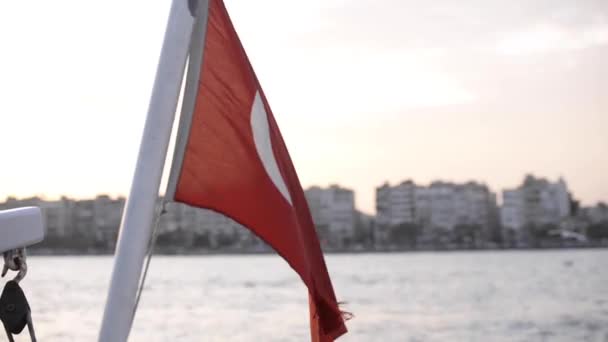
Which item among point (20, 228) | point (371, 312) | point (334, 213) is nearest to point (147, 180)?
point (20, 228)

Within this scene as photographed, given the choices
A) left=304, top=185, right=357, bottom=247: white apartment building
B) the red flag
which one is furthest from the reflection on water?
left=304, top=185, right=357, bottom=247: white apartment building

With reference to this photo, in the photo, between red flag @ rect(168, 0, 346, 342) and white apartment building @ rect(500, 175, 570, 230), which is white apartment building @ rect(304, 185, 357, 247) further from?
red flag @ rect(168, 0, 346, 342)

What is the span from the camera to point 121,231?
2227mm

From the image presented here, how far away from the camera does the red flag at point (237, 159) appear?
2545 mm

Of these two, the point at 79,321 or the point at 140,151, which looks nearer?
the point at 140,151

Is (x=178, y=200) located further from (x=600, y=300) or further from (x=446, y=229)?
(x=446, y=229)

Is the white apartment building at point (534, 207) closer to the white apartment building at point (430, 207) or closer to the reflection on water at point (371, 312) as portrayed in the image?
the white apartment building at point (430, 207)

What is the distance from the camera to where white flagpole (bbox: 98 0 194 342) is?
2215 mm

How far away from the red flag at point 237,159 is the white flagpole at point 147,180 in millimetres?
208

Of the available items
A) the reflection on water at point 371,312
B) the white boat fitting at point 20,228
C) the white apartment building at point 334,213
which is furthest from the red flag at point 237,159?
the white apartment building at point 334,213

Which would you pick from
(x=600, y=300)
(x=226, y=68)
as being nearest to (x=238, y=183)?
(x=226, y=68)

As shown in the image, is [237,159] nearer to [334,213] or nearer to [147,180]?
[147,180]

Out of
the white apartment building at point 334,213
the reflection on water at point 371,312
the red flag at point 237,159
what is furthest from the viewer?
the white apartment building at point 334,213

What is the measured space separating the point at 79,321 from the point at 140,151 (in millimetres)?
32344
